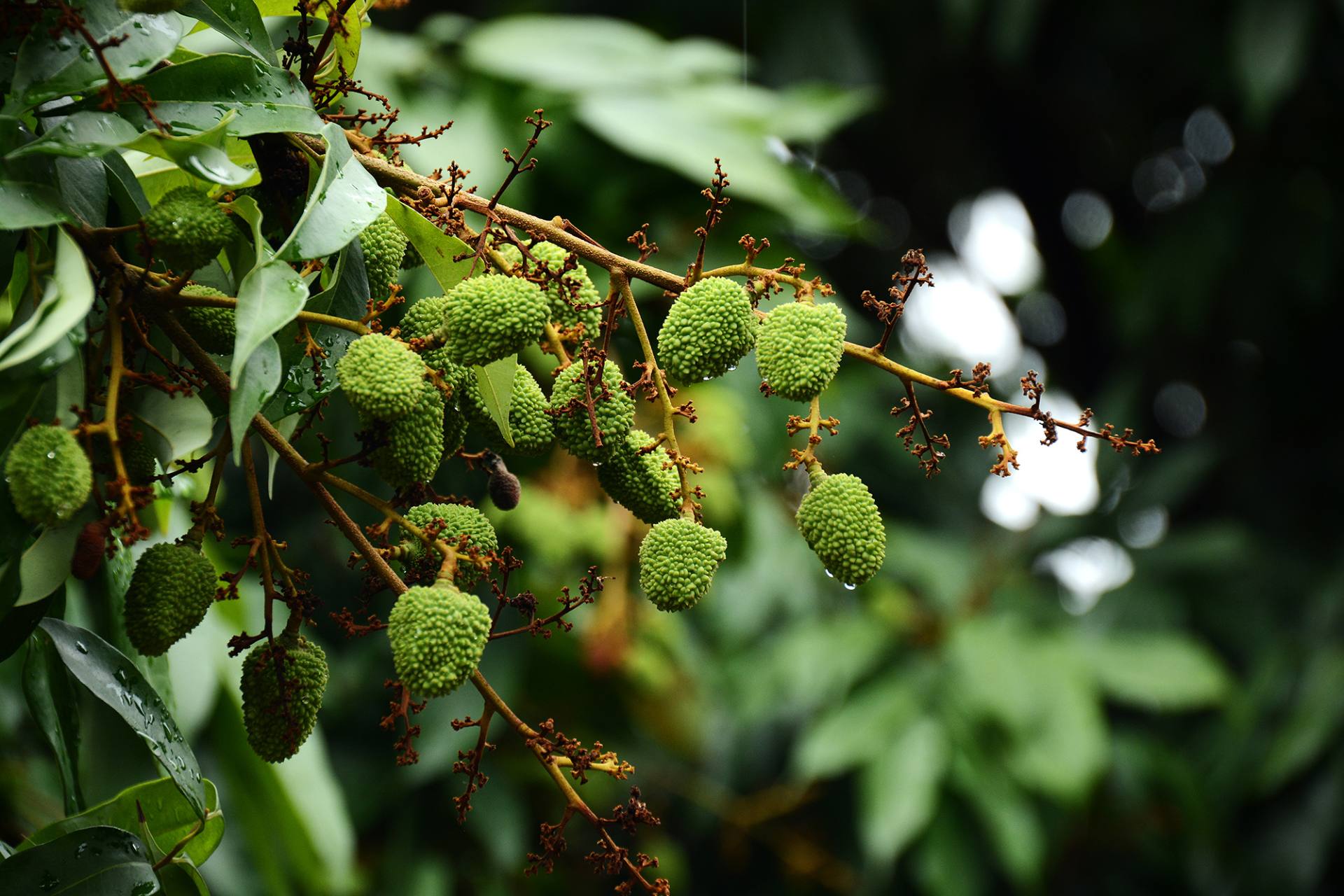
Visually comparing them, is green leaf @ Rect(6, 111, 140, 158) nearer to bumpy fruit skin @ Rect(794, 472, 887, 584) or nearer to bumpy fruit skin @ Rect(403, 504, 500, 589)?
bumpy fruit skin @ Rect(403, 504, 500, 589)

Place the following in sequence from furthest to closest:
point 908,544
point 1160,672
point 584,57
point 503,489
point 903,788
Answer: point 908,544, point 1160,672, point 903,788, point 584,57, point 503,489

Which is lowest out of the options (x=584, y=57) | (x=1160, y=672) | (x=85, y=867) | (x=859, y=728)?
(x=859, y=728)

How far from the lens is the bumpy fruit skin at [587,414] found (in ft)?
2.10

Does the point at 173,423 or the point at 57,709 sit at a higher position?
the point at 173,423

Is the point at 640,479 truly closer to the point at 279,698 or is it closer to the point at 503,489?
the point at 503,489

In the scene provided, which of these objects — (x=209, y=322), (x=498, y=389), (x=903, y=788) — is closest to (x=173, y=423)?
(x=209, y=322)

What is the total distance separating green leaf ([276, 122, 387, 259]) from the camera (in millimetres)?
542

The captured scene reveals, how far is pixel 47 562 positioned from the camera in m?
0.58

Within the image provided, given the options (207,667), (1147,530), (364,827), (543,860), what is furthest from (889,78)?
(543,860)

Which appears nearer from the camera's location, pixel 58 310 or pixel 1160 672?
pixel 58 310

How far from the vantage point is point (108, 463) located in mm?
567

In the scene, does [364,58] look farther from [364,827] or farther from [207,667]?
[364,827]

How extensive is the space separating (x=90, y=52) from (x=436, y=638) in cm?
30

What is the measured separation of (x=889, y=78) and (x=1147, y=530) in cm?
148
